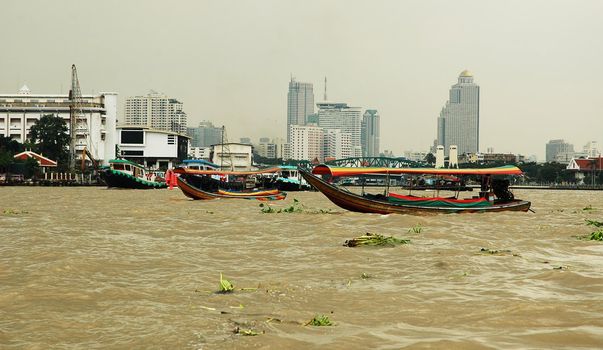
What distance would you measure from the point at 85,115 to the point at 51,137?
923cm

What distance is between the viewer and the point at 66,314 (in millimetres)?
6539

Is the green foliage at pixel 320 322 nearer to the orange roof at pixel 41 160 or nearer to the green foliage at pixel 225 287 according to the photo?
the green foliage at pixel 225 287

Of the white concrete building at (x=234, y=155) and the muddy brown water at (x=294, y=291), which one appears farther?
the white concrete building at (x=234, y=155)

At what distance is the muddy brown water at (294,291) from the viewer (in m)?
5.68

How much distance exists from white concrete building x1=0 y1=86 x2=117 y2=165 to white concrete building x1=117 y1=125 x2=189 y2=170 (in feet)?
12.6

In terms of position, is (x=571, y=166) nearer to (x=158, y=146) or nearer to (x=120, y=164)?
(x=158, y=146)

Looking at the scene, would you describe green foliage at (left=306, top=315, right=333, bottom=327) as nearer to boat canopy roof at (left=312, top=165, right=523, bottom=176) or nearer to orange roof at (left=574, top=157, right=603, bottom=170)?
boat canopy roof at (left=312, top=165, right=523, bottom=176)

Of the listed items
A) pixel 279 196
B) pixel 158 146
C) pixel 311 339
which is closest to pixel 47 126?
pixel 158 146

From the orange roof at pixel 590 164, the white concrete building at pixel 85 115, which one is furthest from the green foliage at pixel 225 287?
the orange roof at pixel 590 164

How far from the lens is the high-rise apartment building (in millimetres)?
190875

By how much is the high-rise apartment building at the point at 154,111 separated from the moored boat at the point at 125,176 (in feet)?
437

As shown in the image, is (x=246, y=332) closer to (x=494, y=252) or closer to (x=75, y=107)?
(x=494, y=252)

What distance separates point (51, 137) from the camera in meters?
76.2

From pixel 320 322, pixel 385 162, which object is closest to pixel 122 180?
pixel 320 322
